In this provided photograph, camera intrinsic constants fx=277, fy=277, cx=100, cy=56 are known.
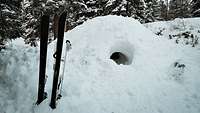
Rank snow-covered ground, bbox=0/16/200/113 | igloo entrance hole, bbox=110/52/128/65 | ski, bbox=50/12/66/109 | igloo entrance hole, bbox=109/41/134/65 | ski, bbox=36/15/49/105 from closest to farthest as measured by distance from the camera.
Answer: ski, bbox=50/12/66/109 < ski, bbox=36/15/49/105 < snow-covered ground, bbox=0/16/200/113 < igloo entrance hole, bbox=109/41/134/65 < igloo entrance hole, bbox=110/52/128/65

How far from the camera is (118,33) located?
1111 cm

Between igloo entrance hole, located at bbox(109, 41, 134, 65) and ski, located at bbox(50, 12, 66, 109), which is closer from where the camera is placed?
ski, located at bbox(50, 12, 66, 109)

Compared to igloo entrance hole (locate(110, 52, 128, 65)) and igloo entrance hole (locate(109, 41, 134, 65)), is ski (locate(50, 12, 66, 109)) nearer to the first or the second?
igloo entrance hole (locate(109, 41, 134, 65))


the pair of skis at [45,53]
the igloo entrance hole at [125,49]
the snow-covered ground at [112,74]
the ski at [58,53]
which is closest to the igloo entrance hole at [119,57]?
the igloo entrance hole at [125,49]

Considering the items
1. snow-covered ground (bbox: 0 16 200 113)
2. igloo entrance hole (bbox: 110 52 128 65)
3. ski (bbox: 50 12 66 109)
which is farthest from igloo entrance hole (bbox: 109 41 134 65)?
ski (bbox: 50 12 66 109)

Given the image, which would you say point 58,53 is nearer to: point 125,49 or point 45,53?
point 45,53

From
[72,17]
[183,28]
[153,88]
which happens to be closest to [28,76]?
[153,88]

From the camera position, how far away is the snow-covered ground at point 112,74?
8.40 metres

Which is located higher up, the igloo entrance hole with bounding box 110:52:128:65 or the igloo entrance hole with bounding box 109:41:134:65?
the igloo entrance hole with bounding box 109:41:134:65

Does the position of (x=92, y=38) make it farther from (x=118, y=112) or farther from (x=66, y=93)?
(x=118, y=112)

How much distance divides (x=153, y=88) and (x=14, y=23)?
5.49 metres

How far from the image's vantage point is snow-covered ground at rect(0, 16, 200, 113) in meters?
8.40

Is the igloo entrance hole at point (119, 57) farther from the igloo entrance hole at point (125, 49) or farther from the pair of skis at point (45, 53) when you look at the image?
the pair of skis at point (45, 53)

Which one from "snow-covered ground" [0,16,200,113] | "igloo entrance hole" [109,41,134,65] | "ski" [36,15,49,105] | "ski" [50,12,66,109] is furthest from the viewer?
"igloo entrance hole" [109,41,134,65]
